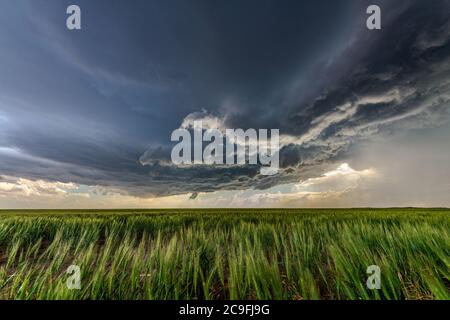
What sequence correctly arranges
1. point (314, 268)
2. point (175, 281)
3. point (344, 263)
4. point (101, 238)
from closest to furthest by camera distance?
point (175, 281), point (344, 263), point (314, 268), point (101, 238)

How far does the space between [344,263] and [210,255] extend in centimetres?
199

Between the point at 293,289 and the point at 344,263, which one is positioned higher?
the point at 344,263

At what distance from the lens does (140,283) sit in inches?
135

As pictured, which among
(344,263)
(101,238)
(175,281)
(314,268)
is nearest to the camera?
(175,281)
